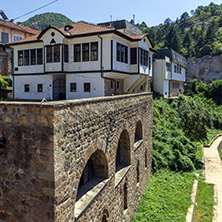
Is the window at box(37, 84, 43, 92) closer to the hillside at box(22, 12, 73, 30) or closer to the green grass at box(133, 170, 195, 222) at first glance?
the green grass at box(133, 170, 195, 222)

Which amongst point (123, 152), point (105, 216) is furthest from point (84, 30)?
point (105, 216)

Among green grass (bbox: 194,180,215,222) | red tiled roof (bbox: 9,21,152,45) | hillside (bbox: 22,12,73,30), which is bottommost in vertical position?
green grass (bbox: 194,180,215,222)

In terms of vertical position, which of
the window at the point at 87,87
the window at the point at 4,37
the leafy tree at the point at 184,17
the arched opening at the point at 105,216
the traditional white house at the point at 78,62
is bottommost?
the arched opening at the point at 105,216

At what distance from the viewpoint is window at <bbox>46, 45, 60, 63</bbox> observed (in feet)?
67.1

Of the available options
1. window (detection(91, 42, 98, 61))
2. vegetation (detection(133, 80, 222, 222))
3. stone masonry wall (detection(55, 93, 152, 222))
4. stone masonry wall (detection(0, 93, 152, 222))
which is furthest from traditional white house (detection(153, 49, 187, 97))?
stone masonry wall (detection(0, 93, 152, 222))

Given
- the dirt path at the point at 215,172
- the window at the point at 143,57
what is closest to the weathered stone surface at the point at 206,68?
the dirt path at the point at 215,172

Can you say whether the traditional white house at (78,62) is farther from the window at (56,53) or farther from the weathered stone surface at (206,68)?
the weathered stone surface at (206,68)

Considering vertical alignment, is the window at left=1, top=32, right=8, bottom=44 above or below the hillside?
below

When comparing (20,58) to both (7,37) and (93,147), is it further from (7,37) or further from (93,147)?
(93,147)

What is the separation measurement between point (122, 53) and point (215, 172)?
533 inches

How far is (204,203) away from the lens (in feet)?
48.3

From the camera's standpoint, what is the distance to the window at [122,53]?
20.3m

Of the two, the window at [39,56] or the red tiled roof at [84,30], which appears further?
the window at [39,56]

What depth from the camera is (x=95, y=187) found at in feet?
25.6
